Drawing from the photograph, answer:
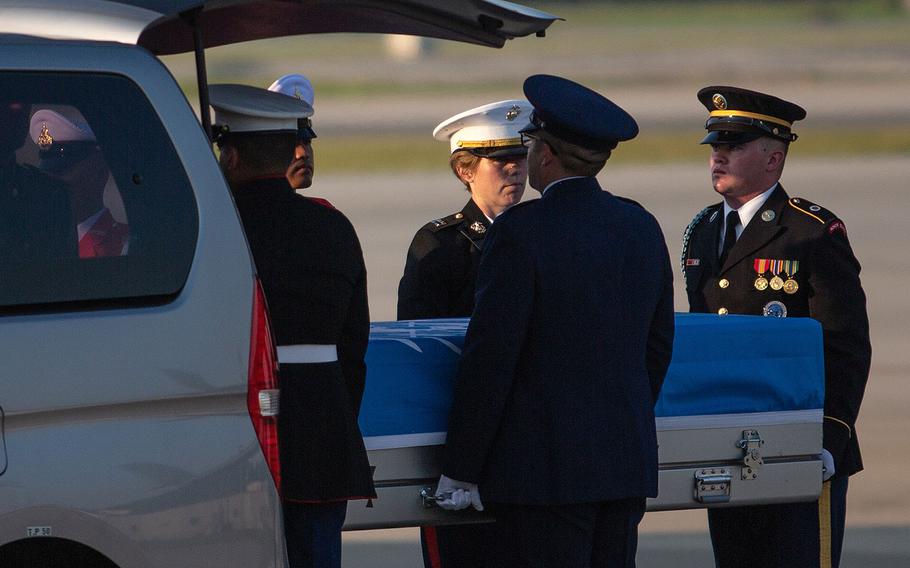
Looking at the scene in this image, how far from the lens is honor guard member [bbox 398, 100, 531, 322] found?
15.9 feet

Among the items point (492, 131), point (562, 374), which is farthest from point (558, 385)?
point (492, 131)

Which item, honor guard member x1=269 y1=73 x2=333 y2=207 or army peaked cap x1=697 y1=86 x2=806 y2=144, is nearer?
honor guard member x1=269 y1=73 x2=333 y2=207

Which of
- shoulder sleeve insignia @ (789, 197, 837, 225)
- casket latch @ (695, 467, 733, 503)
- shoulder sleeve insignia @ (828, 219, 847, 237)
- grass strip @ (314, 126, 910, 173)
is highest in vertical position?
shoulder sleeve insignia @ (789, 197, 837, 225)

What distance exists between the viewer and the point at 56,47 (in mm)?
2979

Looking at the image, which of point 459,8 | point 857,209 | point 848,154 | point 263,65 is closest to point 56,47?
point 459,8

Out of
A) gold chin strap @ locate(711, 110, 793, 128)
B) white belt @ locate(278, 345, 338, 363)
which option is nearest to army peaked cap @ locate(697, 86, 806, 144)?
gold chin strap @ locate(711, 110, 793, 128)

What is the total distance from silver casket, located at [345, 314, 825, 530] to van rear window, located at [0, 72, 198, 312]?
91cm

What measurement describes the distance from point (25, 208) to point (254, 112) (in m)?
0.72

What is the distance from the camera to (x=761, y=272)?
14.8 ft

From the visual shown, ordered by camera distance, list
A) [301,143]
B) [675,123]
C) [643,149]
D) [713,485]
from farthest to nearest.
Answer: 1. [675,123]
2. [643,149]
3. [301,143]
4. [713,485]

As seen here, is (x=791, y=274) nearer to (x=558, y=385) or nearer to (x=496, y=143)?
(x=496, y=143)

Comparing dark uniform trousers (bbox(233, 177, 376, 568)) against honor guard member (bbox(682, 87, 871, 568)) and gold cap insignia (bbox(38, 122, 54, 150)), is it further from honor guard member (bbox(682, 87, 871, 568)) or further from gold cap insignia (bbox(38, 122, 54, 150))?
honor guard member (bbox(682, 87, 871, 568))

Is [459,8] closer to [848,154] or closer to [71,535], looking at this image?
[71,535]

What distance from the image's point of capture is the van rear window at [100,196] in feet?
9.53
